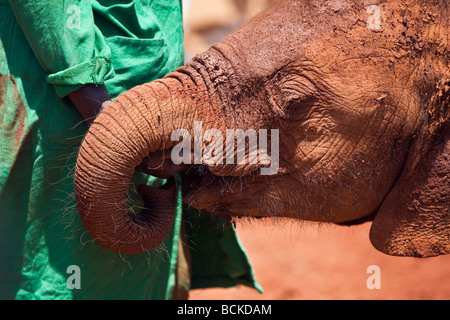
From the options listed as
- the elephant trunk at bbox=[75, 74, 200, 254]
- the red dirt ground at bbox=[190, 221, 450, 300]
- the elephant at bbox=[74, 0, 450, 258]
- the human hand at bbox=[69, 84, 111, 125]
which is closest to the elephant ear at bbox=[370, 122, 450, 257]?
the elephant at bbox=[74, 0, 450, 258]

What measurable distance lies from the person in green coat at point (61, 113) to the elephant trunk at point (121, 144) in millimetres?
157

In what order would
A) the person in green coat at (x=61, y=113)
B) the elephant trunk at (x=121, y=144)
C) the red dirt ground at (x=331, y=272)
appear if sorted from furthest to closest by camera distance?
the red dirt ground at (x=331, y=272) < the person in green coat at (x=61, y=113) < the elephant trunk at (x=121, y=144)

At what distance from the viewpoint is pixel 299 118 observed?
5.41 ft

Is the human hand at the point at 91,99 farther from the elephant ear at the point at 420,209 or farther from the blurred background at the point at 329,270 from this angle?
the blurred background at the point at 329,270

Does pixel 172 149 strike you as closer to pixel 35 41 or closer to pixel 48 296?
pixel 35 41

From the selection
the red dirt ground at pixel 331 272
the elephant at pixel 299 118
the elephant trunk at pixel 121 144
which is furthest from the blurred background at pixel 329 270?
the elephant trunk at pixel 121 144

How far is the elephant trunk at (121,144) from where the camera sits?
4.97 feet

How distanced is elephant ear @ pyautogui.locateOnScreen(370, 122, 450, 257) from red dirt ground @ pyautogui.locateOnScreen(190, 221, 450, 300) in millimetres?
1523

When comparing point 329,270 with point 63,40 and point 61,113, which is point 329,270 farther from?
point 63,40

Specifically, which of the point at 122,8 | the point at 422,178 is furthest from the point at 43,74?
the point at 422,178

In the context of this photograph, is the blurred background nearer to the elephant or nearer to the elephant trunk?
the elephant

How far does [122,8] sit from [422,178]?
983 millimetres

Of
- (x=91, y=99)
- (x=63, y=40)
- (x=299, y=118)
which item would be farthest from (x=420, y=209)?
(x=63, y=40)

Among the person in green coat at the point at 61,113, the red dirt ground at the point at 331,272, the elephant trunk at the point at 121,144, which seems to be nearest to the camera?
the elephant trunk at the point at 121,144
